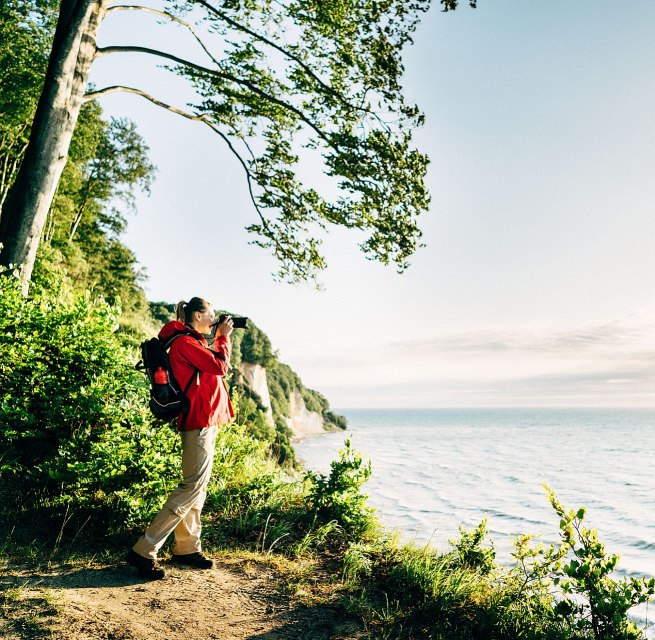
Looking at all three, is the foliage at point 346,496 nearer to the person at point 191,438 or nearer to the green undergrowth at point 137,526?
the green undergrowth at point 137,526

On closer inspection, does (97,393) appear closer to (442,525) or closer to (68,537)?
(68,537)

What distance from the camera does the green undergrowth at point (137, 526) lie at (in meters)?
3.90

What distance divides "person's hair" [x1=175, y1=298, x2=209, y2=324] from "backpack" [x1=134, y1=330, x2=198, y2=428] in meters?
0.26

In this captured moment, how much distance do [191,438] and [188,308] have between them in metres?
1.12

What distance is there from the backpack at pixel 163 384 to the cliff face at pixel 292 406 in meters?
64.2

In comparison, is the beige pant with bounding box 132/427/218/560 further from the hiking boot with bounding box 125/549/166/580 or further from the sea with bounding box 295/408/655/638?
the sea with bounding box 295/408/655/638

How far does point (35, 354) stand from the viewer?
177 inches

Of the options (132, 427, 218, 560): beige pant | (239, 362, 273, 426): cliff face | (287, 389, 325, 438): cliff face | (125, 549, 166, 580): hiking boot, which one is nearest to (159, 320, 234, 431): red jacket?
(132, 427, 218, 560): beige pant

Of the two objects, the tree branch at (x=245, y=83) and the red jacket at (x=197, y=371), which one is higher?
the tree branch at (x=245, y=83)

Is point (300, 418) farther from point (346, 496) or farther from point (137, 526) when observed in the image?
point (137, 526)

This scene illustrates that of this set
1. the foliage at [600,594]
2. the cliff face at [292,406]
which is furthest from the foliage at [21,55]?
the cliff face at [292,406]

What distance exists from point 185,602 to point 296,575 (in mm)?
1041

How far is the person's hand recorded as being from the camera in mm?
4452

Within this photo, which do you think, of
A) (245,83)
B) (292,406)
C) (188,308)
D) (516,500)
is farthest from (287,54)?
(292,406)
